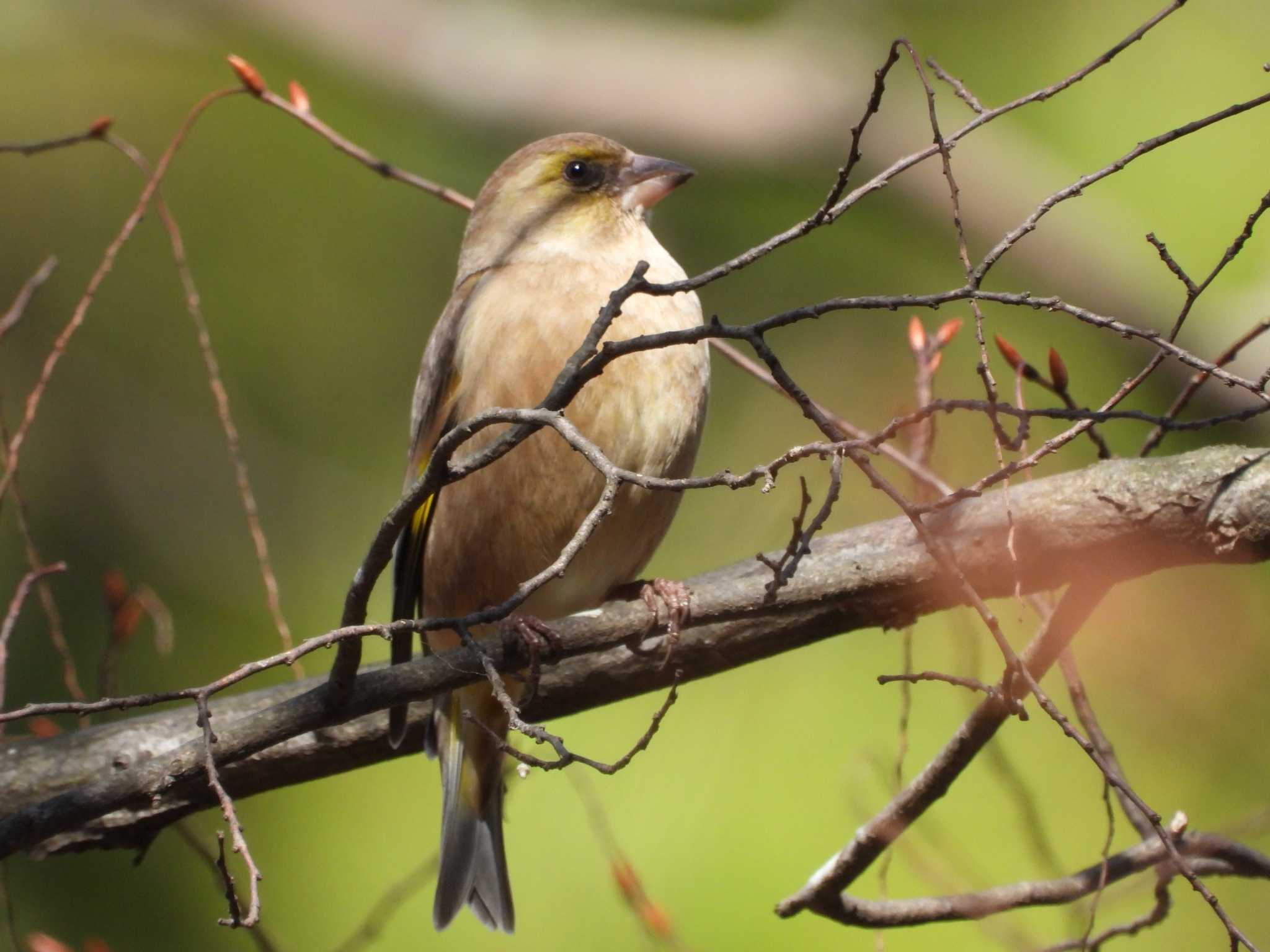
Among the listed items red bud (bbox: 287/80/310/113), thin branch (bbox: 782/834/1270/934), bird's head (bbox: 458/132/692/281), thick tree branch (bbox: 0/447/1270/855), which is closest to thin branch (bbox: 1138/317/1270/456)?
thick tree branch (bbox: 0/447/1270/855)

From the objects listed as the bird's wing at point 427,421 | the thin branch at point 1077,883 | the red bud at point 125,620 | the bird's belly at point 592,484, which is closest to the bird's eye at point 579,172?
the bird's wing at point 427,421

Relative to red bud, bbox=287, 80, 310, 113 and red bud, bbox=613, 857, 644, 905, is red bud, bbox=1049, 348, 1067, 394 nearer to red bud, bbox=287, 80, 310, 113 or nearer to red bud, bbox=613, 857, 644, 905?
red bud, bbox=613, 857, 644, 905

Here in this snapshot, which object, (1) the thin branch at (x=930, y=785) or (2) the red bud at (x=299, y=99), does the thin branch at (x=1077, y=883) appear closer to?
(1) the thin branch at (x=930, y=785)

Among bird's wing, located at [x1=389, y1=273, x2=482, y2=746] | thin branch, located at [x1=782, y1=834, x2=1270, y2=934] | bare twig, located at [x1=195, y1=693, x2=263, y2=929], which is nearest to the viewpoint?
bare twig, located at [x1=195, y1=693, x2=263, y2=929]

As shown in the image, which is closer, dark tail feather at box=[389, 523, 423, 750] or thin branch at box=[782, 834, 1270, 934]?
thin branch at box=[782, 834, 1270, 934]

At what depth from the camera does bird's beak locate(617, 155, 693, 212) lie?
407 centimetres

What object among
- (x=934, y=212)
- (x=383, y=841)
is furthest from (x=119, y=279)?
(x=934, y=212)

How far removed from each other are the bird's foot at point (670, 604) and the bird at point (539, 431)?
211 millimetres

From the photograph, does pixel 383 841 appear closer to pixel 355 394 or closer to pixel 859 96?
pixel 355 394

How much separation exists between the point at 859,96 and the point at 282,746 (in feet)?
17.7

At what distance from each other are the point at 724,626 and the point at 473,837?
1.18m

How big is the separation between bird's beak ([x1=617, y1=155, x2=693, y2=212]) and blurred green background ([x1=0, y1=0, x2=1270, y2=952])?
99cm

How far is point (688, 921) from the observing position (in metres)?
5.41

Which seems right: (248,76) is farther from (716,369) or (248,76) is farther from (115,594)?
(716,369)
